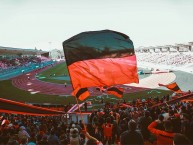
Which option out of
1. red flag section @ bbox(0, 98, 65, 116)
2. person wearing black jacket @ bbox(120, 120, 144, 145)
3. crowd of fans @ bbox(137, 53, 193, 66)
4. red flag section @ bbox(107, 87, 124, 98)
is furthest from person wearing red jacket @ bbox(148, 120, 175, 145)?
crowd of fans @ bbox(137, 53, 193, 66)

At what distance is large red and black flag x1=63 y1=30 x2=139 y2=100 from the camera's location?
8.03m

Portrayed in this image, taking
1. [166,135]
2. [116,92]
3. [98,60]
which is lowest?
[166,135]

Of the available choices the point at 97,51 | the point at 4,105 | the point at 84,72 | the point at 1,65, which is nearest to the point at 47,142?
the point at 4,105

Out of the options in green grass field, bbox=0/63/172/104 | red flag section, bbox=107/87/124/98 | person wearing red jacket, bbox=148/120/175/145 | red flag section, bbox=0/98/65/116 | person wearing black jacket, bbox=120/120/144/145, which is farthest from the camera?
green grass field, bbox=0/63/172/104

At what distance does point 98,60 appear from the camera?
8688mm

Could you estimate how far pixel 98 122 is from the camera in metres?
10.9

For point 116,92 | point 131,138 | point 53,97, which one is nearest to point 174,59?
point 53,97

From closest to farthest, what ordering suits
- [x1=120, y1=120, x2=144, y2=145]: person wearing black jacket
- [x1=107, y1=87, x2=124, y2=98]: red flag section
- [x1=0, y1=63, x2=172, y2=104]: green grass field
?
[x1=120, y1=120, x2=144, y2=145]: person wearing black jacket < [x1=107, y1=87, x2=124, y2=98]: red flag section < [x1=0, y1=63, x2=172, y2=104]: green grass field

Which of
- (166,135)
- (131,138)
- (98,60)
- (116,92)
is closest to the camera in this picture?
(131,138)

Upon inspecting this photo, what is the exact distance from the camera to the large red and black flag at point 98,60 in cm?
803

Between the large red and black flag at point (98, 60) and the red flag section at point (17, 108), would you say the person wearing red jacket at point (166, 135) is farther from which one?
the red flag section at point (17, 108)

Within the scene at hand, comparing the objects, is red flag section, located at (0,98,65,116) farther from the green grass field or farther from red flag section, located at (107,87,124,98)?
the green grass field

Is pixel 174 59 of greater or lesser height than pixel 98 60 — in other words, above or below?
below

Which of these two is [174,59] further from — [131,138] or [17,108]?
[131,138]
